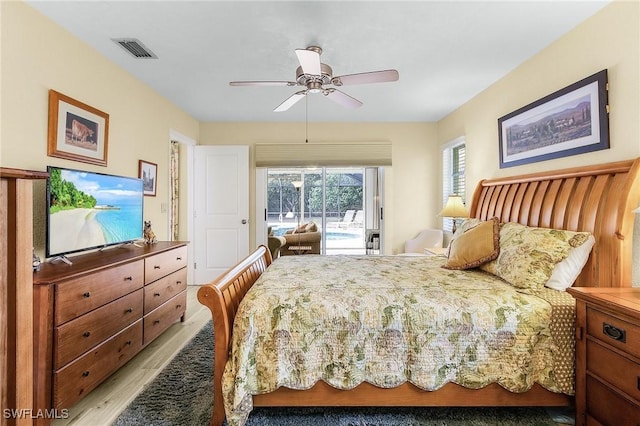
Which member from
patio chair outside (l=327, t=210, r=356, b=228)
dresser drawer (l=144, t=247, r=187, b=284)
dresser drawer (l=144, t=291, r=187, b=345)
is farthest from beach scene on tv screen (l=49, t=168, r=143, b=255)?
patio chair outside (l=327, t=210, r=356, b=228)

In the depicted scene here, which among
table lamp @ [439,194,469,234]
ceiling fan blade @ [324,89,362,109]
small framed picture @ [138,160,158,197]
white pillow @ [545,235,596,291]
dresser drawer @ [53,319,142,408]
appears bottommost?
dresser drawer @ [53,319,142,408]

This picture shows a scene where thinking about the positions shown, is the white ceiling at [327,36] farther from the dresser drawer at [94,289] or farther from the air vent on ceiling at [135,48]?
the dresser drawer at [94,289]

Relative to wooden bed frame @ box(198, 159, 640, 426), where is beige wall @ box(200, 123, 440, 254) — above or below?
above

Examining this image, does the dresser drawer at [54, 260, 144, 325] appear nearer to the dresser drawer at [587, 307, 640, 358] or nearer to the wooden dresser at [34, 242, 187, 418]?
the wooden dresser at [34, 242, 187, 418]

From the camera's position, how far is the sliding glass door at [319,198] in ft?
17.1

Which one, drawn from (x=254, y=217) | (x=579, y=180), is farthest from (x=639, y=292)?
(x=254, y=217)

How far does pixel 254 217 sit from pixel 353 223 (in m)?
1.63

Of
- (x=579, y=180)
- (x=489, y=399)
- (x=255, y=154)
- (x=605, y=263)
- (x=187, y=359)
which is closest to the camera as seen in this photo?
(x=489, y=399)

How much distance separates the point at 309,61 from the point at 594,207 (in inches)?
80.6

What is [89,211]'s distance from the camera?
2.37 meters

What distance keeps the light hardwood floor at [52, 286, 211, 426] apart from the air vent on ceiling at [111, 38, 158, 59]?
2544mm

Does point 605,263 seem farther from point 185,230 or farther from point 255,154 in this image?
point 185,230

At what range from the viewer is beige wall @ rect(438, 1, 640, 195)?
75.0 inches

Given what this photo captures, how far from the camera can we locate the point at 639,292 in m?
1.66
